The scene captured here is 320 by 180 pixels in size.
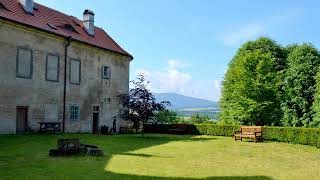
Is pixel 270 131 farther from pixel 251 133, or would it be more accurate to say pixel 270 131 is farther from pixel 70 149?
pixel 70 149

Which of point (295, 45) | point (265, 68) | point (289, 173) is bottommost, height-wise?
point (289, 173)

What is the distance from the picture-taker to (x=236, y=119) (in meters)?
43.3

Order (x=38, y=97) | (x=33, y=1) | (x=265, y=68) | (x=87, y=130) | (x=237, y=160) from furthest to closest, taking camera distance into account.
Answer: (x=265, y=68)
(x=87, y=130)
(x=33, y=1)
(x=38, y=97)
(x=237, y=160)

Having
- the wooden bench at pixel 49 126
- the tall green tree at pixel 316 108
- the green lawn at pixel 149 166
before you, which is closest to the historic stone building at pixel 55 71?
the wooden bench at pixel 49 126

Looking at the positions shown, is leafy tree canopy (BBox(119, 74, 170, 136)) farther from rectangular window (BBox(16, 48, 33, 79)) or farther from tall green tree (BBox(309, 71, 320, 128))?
tall green tree (BBox(309, 71, 320, 128))

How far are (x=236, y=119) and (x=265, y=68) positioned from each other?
20.3ft

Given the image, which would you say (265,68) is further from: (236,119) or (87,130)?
(87,130)

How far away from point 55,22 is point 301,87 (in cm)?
2580

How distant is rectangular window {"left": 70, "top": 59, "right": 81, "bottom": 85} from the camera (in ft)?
104

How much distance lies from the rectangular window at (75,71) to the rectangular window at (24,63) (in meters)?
4.57

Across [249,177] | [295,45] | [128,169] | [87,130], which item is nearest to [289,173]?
[249,177]

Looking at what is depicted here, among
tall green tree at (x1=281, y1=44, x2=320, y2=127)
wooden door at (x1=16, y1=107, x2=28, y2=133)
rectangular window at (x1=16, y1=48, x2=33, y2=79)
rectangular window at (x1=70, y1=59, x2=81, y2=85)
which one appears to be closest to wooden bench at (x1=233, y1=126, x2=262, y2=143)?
rectangular window at (x1=70, y1=59, x2=81, y2=85)

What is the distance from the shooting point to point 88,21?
37000 millimetres

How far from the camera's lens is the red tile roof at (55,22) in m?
27.4
